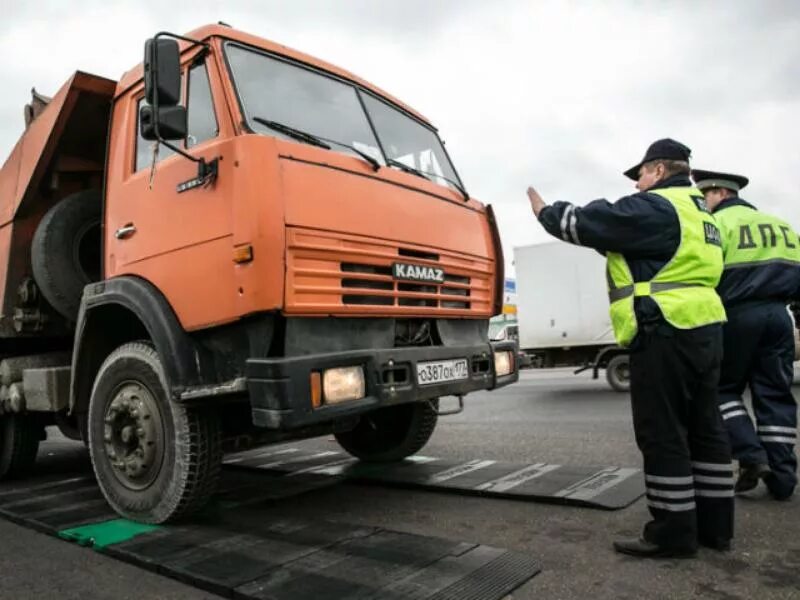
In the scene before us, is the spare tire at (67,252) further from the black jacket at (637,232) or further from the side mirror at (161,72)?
the black jacket at (637,232)

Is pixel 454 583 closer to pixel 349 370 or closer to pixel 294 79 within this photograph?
pixel 349 370

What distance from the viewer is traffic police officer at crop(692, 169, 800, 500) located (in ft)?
12.0

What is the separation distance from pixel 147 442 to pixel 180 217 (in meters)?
1.22

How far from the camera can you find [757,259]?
3729 mm

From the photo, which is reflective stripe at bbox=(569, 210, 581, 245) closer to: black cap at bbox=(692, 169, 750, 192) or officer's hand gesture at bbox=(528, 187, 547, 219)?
officer's hand gesture at bbox=(528, 187, 547, 219)

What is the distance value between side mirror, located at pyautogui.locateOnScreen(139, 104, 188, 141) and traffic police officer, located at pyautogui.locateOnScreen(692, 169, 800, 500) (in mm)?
3047

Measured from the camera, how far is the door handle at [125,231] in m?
3.74

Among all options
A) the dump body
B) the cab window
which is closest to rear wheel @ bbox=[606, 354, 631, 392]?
the dump body

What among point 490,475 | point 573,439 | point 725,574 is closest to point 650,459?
point 725,574

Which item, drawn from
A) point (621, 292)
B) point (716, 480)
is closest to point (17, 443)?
point (621, 292)

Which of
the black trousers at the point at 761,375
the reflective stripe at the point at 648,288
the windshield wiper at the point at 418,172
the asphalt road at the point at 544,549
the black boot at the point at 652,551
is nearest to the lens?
the asphalt road at the point at 544,549

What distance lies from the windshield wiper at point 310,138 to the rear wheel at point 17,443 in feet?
10.7

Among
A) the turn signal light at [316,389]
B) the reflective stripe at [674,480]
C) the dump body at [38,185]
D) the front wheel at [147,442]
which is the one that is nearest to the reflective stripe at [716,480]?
the reflective stripe at [674,480]

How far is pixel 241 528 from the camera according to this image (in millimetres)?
3479
